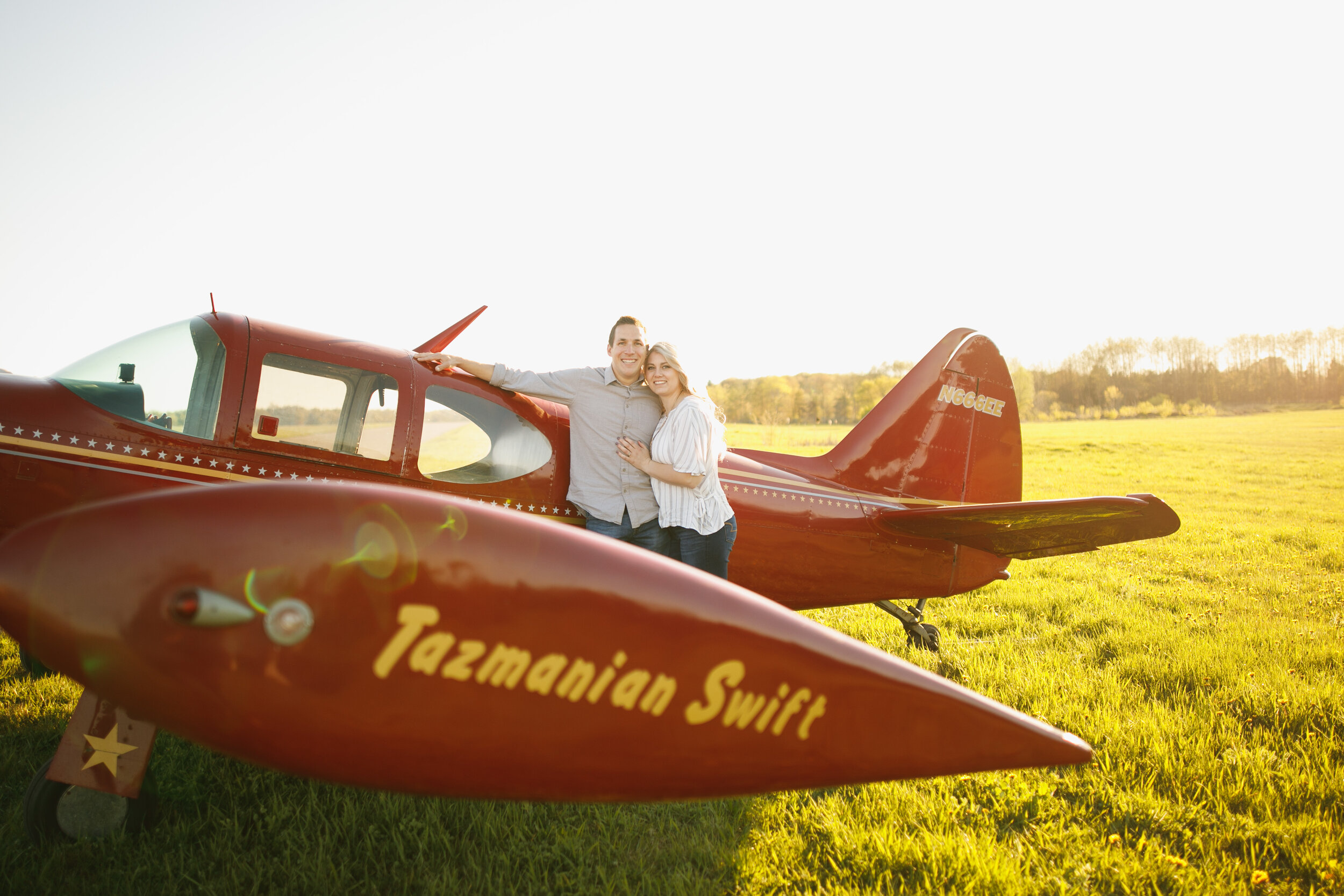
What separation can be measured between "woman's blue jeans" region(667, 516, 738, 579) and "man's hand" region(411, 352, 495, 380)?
142 centimetres

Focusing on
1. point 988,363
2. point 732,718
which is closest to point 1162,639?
point 988,363

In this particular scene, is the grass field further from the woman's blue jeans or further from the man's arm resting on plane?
the man's arm resting on plane

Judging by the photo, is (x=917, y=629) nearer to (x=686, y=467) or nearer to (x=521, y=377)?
(x=686, y=467)

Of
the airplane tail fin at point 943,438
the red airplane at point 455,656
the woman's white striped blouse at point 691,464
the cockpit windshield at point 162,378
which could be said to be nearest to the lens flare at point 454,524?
the red airplane at point 455,656

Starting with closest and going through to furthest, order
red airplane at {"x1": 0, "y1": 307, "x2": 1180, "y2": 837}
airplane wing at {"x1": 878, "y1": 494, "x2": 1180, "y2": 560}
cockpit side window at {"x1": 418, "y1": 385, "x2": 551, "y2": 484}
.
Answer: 1. red airplane at {"x1": 0, "y1": 307, "x2": 1180, "y2": 837}
2. airplane wing at {"x1": 878, "y1": 494, "x2": 1180, "y2": 560}
3. cockpit side window at {"x1": 418, "y1": 385, "x2": 551, "y2": 484}

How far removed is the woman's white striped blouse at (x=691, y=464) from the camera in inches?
138

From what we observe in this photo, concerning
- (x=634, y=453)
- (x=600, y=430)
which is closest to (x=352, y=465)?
(x=600, y=430)

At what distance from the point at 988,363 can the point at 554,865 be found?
529 centimetres

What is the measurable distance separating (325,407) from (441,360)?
2.19 ft

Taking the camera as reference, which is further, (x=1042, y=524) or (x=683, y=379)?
(x=1042, y=524)

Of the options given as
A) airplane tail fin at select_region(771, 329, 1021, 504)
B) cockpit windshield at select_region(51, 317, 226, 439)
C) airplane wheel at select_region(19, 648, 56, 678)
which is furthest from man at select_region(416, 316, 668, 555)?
airplane wheel at select_region(19, 648, 56, 678)

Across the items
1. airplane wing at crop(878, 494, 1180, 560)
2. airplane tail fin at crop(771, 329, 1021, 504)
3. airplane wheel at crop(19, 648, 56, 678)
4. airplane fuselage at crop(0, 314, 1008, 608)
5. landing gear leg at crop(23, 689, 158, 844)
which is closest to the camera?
landing gear leg at crop(23, 689, 158, 844)

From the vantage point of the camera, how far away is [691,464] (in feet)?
11.5

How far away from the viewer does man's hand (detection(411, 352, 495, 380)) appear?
12.3ft
